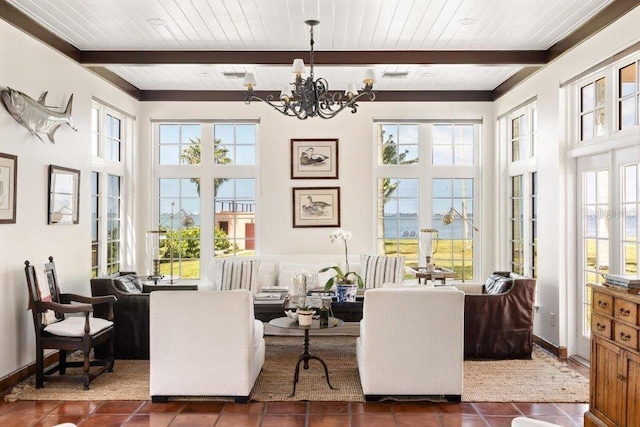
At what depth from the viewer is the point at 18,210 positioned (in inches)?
173

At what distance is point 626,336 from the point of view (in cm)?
306

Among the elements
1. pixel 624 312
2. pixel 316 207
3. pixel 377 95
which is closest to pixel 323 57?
pixel 377 95

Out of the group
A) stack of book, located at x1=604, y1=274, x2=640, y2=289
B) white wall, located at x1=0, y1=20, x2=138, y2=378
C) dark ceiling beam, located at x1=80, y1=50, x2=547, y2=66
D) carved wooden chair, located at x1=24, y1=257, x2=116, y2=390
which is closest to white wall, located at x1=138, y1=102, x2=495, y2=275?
white wall, located at x1=0, y1=20, x2=138, y2=378

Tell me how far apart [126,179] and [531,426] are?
6.04m

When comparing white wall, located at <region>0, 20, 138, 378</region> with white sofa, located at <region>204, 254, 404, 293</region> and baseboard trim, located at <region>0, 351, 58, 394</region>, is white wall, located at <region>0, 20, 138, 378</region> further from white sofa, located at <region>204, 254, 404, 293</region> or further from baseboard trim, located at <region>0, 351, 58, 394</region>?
white sofa, located at <region>204, 254, 404, 293</region>

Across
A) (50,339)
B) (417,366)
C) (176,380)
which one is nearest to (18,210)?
(50,339)

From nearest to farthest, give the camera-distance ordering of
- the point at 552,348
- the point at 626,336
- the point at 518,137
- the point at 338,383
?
the point at 626,336
the point at 338,383
the point at 552,348
the point at 518,137

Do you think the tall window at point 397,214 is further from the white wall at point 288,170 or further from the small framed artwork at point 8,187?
the small framed artwork at point 8,187

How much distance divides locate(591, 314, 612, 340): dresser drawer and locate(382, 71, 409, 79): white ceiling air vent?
11.9ft

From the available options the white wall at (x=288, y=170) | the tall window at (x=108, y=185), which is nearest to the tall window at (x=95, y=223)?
the tall window at (x=108, y=185)

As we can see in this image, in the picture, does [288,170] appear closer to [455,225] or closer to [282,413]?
[455,225]

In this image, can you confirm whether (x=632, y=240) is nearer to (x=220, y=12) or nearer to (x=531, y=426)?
(x=531, y=426)

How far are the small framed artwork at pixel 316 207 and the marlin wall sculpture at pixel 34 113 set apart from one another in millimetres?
2934

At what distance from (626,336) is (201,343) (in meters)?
2.66
